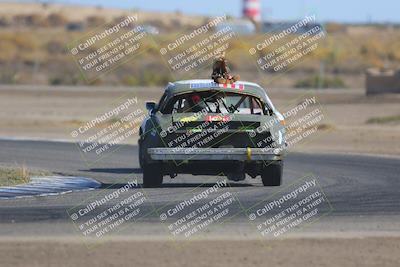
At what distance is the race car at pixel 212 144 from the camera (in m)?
17.5

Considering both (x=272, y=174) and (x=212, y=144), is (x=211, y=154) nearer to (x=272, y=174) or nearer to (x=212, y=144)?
(x=212, y=144)

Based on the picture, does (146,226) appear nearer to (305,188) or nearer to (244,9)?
(305,188)

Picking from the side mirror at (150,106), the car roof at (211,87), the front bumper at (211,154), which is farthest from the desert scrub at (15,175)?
the car roof at (211,87)

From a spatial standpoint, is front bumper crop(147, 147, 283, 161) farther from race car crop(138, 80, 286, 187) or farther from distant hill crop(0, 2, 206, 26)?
distant hill crop(0, 2, 206, 26)

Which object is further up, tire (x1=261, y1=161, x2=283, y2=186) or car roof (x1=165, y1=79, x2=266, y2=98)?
car roof (x1=165, y1=79, x2=266, y2=98)

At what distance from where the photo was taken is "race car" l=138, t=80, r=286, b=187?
1753cm

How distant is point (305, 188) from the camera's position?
60.3ft

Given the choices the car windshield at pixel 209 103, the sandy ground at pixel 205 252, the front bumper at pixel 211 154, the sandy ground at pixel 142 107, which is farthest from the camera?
the sandy ground at pixel 142 107

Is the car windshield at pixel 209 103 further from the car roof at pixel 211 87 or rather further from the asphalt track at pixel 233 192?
the asphalt track at pixel 233 192

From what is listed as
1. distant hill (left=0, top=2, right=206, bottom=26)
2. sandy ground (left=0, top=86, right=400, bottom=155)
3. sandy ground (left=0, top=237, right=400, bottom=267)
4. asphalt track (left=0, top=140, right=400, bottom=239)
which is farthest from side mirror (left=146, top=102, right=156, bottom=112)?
distant hill (left=0, top=2, right=206, bottom=26)

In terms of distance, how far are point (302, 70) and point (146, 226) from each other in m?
62.6

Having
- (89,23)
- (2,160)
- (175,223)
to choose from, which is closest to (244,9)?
(89,23)

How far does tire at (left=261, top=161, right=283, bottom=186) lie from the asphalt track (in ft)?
0.44

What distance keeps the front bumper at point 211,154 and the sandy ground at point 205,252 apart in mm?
4551
